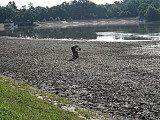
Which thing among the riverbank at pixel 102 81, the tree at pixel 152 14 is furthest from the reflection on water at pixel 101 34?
the tree at pixel 152 14

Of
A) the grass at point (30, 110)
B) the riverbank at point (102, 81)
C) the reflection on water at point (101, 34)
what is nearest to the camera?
the grass at point (30, 110)

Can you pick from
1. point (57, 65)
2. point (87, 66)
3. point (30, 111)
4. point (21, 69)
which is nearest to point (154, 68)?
point (87, 66)

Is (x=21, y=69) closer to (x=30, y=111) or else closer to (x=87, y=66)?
(x=87, y=66)

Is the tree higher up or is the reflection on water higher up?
the tree

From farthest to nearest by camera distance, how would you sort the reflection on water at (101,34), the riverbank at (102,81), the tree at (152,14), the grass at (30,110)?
the tree at (152,14), the reflection on water at (101,34), the riverbank at (102,81), the grass at (30,110)

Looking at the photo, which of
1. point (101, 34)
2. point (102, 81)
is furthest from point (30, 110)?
point (101, 34)

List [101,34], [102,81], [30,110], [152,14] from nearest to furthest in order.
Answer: [30,110], [102,81], [101,34], [152,14]

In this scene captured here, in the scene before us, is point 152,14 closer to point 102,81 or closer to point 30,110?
point 102,81

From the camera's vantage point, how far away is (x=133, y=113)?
17281 millimetres

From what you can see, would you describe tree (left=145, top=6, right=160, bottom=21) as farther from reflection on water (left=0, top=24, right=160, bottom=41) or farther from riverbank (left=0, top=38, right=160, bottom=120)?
riverbank (left=0, top=38, right=160, bottom=120)

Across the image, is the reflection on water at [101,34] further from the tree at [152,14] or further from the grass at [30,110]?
the grass at [30,110]

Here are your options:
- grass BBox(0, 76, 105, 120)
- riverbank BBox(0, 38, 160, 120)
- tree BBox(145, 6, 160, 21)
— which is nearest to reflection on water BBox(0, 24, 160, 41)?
riverbank BBox(0, 38, 160, 120)

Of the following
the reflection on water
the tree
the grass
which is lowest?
the reflection on water

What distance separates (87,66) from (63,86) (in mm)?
9711
